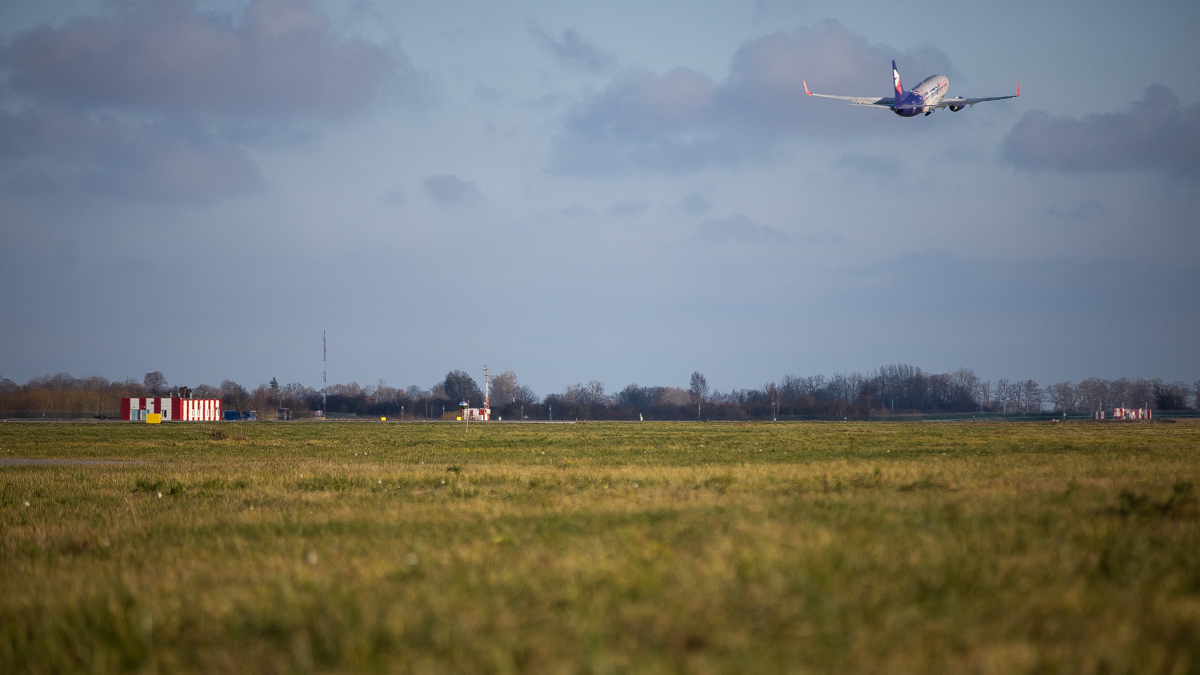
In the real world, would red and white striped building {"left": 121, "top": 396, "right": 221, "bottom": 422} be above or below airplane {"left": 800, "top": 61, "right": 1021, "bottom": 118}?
below

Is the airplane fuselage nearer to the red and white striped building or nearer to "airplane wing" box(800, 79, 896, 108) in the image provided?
"airplane wing" box(800, 79, 896, 108)

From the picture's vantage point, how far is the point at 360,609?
4516mm

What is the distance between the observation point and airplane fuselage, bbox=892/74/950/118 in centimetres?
3152

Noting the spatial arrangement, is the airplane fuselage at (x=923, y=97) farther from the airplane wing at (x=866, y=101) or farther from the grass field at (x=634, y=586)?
the grass field at (x=634, y=586)

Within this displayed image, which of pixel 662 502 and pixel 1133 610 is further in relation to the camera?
pixel 662 502

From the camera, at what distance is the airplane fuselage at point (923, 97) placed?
3152cm

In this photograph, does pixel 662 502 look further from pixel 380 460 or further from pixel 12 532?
pixel 380 460

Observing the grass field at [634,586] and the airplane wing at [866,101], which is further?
the airplane wing at [866,101]

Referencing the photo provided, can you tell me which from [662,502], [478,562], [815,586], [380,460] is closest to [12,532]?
[478,562]

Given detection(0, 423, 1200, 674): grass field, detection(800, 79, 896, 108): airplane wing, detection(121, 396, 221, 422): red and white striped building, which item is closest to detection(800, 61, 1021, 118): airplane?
detection(800, 79, 896, 108): airplane wing

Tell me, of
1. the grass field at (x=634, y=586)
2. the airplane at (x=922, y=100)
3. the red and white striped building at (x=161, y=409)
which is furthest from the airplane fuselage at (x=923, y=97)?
the red and white striped building at (x=161, y=409)

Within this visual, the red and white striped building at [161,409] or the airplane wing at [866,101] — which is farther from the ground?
the airplane wing at [866,101]

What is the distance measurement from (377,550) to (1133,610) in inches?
211

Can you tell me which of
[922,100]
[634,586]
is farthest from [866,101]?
[634,586]
